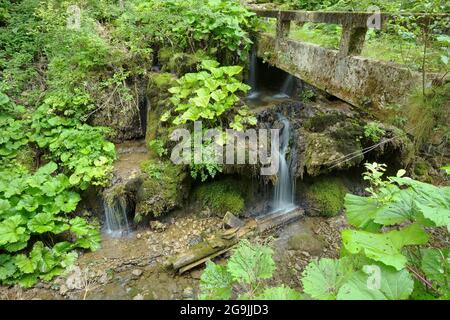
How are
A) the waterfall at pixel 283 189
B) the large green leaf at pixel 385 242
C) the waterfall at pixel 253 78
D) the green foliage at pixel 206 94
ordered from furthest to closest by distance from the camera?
the waterfall at pixel 253 78, the waterfall at pixel 283 189, the green foliage at pixel 206 94, the large green leaf at pixel 385 242

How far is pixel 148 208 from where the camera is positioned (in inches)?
225

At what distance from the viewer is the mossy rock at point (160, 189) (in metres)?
5.75

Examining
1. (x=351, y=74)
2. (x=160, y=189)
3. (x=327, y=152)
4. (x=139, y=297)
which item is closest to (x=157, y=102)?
(x=160, y=189)

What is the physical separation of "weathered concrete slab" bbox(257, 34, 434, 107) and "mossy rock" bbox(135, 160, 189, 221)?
121 inches

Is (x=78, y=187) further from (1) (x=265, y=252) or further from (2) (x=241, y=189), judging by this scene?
(1) (x=265, y=252)

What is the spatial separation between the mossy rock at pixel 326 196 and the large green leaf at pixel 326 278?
15.7ft

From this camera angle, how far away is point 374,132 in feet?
19.5

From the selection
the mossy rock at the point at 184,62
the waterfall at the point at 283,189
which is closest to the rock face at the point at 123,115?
the mossy rock at the point at 184,62

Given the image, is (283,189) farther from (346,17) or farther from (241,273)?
(241,273)

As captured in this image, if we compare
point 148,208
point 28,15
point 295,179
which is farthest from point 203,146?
point 28,15

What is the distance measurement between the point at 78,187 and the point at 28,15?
6.26m

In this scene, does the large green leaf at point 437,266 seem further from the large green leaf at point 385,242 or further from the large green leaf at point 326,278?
the large green leaf at point 326,278

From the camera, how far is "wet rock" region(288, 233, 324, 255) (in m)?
5.57

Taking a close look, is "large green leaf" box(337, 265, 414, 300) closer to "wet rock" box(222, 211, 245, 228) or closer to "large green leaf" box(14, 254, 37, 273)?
"wet rock" box(222, 211, 245, 228)
